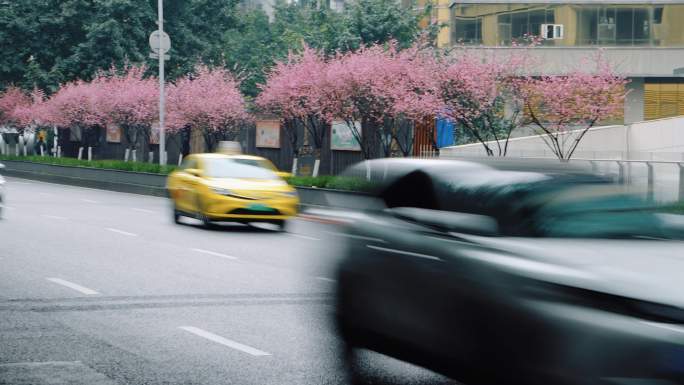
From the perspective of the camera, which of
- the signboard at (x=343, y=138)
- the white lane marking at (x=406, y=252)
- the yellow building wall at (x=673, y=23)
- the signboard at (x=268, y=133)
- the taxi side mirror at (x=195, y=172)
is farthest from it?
the yellow building wall at (x=673, y=23)

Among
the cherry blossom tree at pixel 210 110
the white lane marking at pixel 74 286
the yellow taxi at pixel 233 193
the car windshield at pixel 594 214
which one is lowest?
the white lane marking at pixel 74 286

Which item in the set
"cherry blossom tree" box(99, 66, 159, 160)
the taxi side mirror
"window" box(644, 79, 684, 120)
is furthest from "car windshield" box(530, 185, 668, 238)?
"window" box(644, 79, 684, 120)

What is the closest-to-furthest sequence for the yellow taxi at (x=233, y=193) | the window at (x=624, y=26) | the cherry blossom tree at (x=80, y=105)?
1. the yellow taxi at (x=233, y=193)
2. the cherry blossom tree at (x=80, y=105)
3. the window at (x=624, y=26)

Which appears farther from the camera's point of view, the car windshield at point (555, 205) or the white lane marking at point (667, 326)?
the car windshield at point (555, 205)

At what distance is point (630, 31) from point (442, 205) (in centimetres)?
4989

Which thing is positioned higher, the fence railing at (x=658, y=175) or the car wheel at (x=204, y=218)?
the fence railing at (x=658, y=175)

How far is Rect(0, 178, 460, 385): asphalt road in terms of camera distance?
7.99 meters

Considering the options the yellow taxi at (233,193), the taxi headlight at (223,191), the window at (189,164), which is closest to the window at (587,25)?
the window at (189,164)

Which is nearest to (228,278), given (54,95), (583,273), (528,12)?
(583,273)

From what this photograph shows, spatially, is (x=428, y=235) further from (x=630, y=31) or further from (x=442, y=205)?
(x=630, y=31)

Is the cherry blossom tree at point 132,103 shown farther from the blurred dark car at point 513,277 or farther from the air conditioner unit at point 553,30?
the blurred dark car at point 513,277

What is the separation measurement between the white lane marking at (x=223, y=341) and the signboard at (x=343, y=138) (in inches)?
1258

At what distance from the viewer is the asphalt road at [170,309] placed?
799 centimetres

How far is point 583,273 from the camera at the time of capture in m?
5.49
